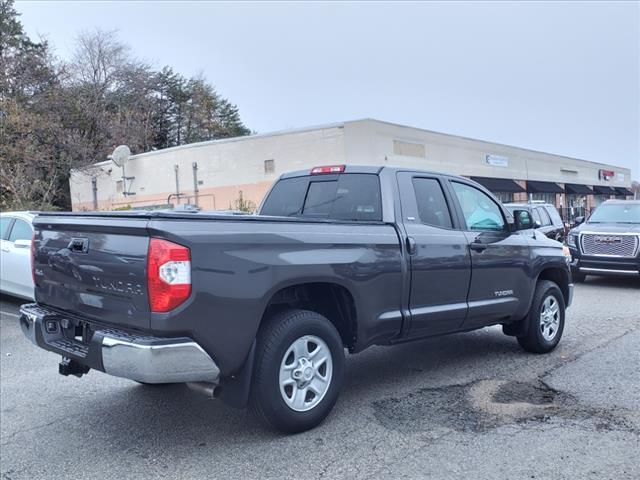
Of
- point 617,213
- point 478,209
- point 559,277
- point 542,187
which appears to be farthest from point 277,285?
point 542,187

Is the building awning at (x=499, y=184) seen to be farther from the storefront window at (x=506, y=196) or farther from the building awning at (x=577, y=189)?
the building awning at (x=577, y=189)

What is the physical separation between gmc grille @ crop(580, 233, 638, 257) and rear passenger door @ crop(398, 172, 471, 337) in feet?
27.0

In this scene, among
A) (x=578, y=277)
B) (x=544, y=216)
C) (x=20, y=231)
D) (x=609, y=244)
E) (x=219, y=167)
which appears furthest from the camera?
(x=219, y=167)

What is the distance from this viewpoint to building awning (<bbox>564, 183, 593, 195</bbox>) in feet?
151

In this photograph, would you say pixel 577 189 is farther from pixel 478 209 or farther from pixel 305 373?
pixel 305 373

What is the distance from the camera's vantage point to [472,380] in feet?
18.0

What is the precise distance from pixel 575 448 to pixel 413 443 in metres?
1.06

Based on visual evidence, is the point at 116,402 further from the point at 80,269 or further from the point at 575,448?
the point at 575,448

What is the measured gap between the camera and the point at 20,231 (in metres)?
9.64

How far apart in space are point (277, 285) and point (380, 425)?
1384 millimetres

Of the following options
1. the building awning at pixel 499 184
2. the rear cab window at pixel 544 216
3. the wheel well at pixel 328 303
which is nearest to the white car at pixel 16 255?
the wheel well at pixel 328 303

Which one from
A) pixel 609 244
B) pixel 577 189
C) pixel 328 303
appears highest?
pixel 577 189

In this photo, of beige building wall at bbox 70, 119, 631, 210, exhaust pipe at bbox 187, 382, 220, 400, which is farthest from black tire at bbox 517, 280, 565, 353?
beige building wall at bbox 70, 119, 631, 210

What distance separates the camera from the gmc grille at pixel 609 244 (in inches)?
476
